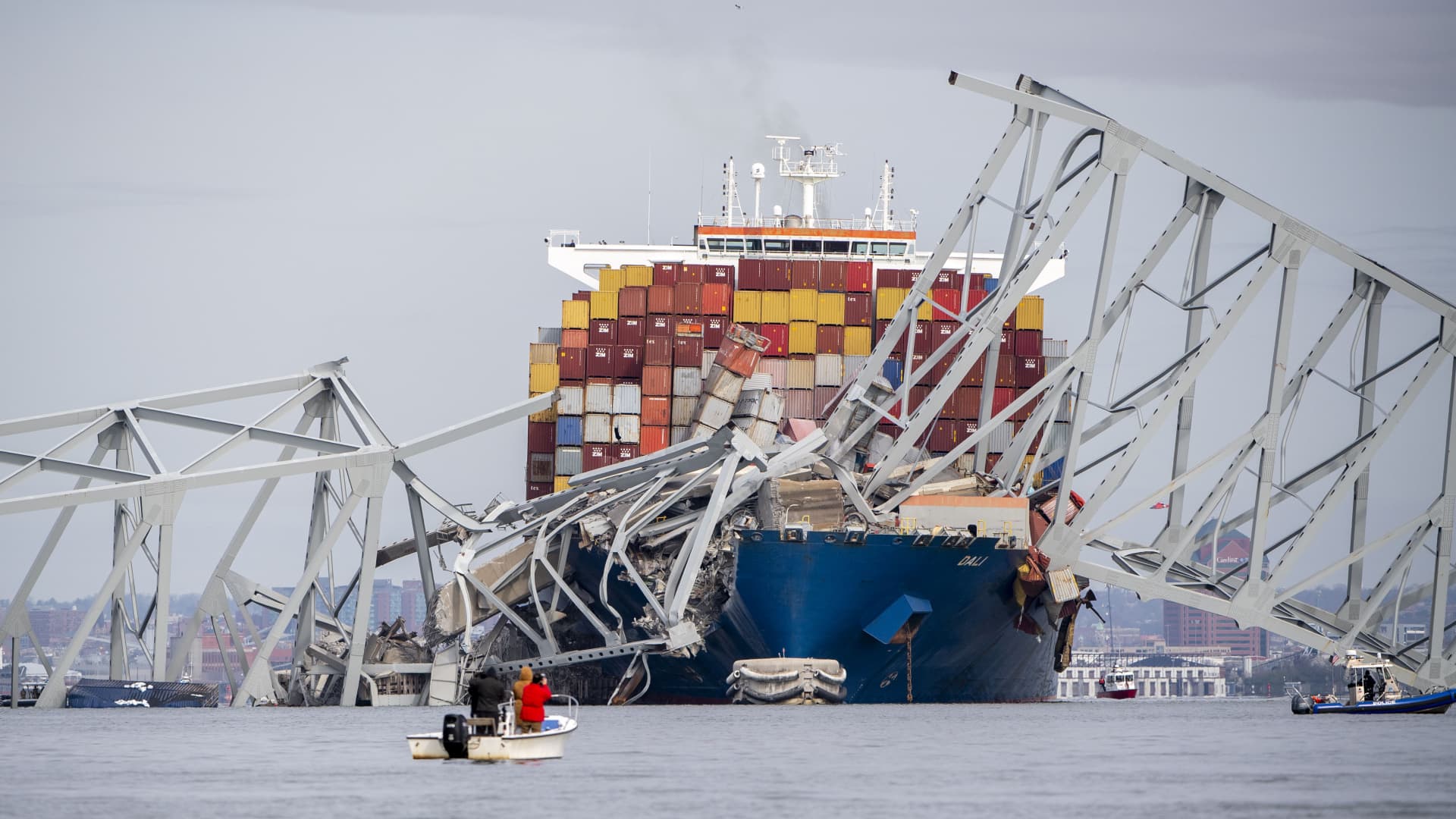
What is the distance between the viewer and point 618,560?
55.1 metres

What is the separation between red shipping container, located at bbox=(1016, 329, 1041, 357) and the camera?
231 ft

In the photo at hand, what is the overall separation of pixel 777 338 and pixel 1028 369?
8.80 m

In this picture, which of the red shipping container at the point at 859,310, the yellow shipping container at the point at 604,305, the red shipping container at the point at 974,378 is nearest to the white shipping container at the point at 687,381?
the yellow shipping container at the point at 604,305

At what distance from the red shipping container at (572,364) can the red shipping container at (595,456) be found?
2773 mm

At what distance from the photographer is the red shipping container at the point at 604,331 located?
7056 centimetres

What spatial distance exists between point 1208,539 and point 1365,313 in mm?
7326

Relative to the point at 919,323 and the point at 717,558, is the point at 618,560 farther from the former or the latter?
the point at 919,323

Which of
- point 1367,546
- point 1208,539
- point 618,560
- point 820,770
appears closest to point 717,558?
point 618,560

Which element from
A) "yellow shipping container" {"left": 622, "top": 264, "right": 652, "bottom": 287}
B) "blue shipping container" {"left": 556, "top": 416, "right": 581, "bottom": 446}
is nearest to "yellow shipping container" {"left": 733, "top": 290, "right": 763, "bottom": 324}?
"yellow shipping container" {"left": 622, "top": 264, "right": 652, "bottom": 287}

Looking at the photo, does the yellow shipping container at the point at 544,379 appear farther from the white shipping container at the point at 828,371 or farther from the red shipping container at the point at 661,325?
the white shipping container at the point at 828,371

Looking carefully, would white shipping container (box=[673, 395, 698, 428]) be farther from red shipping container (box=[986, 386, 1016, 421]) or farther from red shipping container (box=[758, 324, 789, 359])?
red shipping container (box=[986, 386, 1016, 421])

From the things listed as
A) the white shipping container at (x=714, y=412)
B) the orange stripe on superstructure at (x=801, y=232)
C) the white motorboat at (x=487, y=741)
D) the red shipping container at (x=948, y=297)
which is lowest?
the white motorboat at (x=487, y=741)

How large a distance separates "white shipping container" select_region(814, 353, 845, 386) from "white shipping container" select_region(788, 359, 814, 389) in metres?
0.16

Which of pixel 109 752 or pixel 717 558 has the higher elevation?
pixel 717 558
